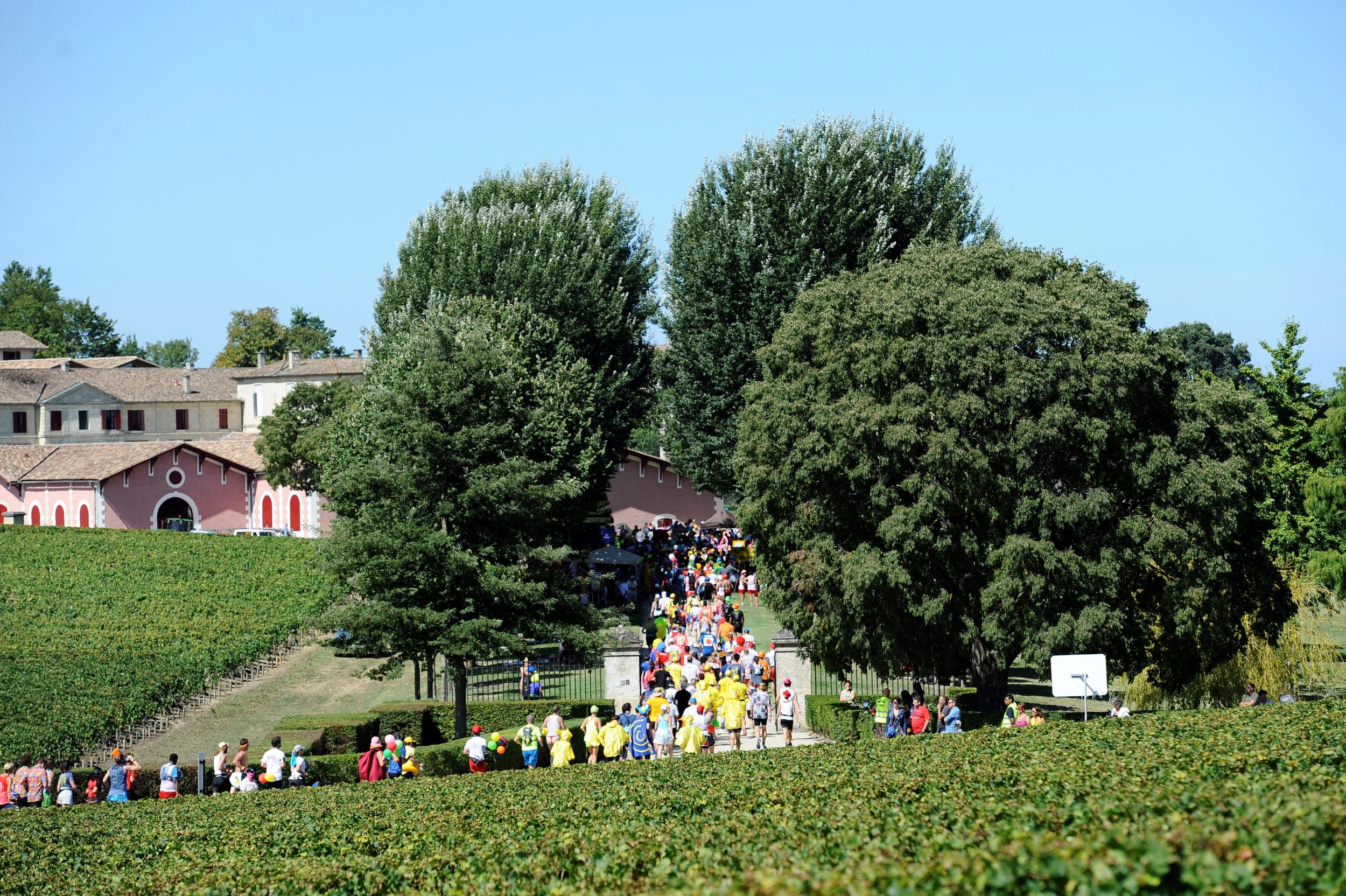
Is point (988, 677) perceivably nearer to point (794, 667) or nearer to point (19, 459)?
point (794, 667)

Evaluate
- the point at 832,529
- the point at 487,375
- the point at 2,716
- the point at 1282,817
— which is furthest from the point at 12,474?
the point at 1282,817

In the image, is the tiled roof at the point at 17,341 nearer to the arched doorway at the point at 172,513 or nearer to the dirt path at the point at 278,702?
the arched doorway at the point at 172,513

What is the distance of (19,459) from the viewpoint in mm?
79000

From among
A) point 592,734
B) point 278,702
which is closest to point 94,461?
point 278,702

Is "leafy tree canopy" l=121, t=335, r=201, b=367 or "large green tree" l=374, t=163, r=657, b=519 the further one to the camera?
"leafy tree canopy" l=121, t=335, r=201, b=367

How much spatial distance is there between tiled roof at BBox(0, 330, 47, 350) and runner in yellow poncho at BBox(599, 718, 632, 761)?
106 meters

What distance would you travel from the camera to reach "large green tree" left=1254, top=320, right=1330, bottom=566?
39969 millimetres

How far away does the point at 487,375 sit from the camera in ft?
99.0

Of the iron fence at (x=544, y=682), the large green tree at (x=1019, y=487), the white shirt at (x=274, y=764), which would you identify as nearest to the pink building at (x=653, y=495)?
the iron fence at (x=544, y=682)

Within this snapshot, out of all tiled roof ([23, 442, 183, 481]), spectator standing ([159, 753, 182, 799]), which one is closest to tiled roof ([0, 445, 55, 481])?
tiled roof ([23, 442, 183, 481])

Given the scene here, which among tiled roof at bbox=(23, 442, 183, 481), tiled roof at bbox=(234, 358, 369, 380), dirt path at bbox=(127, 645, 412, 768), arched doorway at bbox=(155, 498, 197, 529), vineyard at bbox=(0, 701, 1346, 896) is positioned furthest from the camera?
tiled roof at bbox=(234, 358, 369, 380)

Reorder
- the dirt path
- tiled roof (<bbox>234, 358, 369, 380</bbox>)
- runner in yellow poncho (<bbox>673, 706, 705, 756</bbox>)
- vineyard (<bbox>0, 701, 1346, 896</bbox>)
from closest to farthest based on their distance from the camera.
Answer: vineyard (<bbox>0, 701, 1346, 896</bbox>), runner in yellow poncho (<bbox>673, 706, 705, 756</bbox>), the dirt path, tiled roof (<bbox>234, 358, 369, 380</bbox>)

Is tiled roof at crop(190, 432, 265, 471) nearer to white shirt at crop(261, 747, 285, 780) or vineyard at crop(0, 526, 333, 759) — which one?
vineyard at crop(0, 526, 333, 759)

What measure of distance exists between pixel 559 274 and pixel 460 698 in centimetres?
2217
